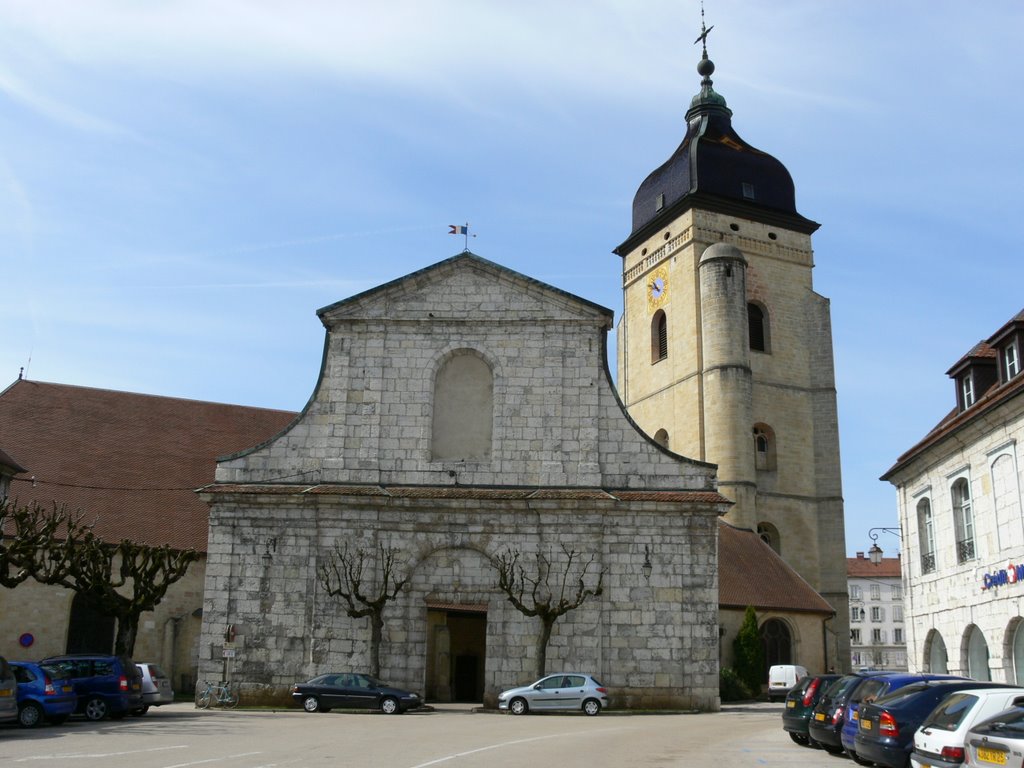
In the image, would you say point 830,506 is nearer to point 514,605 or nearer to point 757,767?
point 514,605

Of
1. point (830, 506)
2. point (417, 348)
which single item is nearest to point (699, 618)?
point (417, 348)

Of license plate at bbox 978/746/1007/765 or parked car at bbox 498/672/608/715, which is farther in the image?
parked car at bbox 498/672/608/715

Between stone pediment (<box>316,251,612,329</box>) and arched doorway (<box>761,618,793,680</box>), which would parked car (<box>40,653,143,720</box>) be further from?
arched doorway (<box>761,618,793,680</box>)

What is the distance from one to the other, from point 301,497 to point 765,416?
29.9 metres

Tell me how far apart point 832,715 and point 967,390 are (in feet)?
42.0

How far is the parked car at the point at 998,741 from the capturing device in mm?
9641

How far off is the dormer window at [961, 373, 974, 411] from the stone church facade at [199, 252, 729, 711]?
21.2 ft

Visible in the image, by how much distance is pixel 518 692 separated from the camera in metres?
23.9

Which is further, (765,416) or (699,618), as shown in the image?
(765,416)

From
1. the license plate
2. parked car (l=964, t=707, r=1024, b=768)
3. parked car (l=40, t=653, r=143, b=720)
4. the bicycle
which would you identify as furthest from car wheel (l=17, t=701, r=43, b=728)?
the license plate

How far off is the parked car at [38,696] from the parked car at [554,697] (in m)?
9.67

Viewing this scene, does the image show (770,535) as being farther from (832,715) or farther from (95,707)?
(95,707)

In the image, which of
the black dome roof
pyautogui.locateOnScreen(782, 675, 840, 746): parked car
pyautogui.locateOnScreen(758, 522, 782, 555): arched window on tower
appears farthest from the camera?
the black dome roof

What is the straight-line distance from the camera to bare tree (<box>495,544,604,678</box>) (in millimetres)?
25062
